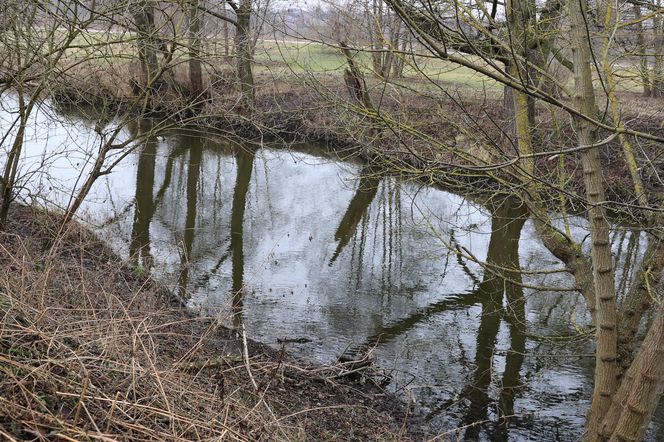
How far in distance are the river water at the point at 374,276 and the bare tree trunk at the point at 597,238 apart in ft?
3.45

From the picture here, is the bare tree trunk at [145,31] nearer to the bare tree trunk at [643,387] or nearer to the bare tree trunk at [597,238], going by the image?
the bare tree trunk at [597,238]

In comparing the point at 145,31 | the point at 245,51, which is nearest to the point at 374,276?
the point at 245,51

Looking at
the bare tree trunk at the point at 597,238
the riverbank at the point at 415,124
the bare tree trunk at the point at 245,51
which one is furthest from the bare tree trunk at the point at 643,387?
the bare tree trunk at the point at 245,51

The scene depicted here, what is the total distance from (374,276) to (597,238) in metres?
6.98

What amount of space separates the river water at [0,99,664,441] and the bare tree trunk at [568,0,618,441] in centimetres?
105

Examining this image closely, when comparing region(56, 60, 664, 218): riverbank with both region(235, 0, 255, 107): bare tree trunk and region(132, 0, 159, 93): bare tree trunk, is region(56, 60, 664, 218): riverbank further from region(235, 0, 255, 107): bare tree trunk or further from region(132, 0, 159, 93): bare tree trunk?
region(132, 0, 159, 93): bare tree trunk

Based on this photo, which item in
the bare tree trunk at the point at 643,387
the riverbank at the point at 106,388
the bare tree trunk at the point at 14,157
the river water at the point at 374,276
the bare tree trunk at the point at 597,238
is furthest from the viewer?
the bare tree trunk at the point at 14,157

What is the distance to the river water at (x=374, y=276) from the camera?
816 centimetres

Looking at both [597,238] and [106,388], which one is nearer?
[106,388]

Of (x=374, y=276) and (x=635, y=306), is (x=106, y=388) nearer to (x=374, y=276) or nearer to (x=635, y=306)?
(x=635, y=306)

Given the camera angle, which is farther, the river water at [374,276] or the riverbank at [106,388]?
the river water at [374,276]

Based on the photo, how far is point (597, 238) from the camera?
5418 mm

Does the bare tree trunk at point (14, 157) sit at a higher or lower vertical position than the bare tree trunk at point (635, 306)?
higher

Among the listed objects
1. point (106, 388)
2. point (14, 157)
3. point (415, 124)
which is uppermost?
point (415, 124)
